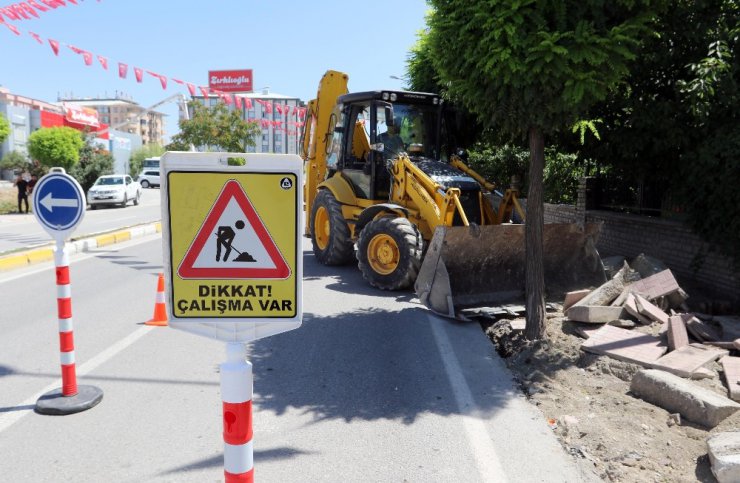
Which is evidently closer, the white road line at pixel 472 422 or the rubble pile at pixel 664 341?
the white road line at pixel 472 422

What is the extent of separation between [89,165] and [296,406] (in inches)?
1264

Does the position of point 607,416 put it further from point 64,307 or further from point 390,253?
point 390,253

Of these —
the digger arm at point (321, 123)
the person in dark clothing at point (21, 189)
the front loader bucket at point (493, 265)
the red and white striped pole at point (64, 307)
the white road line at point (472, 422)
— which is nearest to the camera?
the white road line at point (472, 422)

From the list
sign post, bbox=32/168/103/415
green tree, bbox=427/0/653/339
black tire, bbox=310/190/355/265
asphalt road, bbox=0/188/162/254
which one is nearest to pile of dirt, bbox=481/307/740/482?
green tree, bbox=427/0/653/339

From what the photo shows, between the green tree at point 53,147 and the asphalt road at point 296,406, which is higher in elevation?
the green tree at point 53,147

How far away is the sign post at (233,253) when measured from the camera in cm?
195

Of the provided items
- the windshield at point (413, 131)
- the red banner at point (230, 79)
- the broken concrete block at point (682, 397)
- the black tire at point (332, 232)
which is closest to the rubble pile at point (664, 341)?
the broken concrete block at point (682, 397)

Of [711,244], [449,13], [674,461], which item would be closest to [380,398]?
[674,461]

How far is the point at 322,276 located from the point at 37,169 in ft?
84.0

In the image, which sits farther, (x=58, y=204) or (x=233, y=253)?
(x=58, y=204)

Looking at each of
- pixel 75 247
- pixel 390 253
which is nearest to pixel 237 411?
pixel 390 253

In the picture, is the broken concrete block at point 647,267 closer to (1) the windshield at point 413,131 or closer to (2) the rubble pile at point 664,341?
(2) the rubble pile at point 664,341

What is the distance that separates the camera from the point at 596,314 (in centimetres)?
613

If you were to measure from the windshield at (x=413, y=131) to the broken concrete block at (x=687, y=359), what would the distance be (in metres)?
5.21
